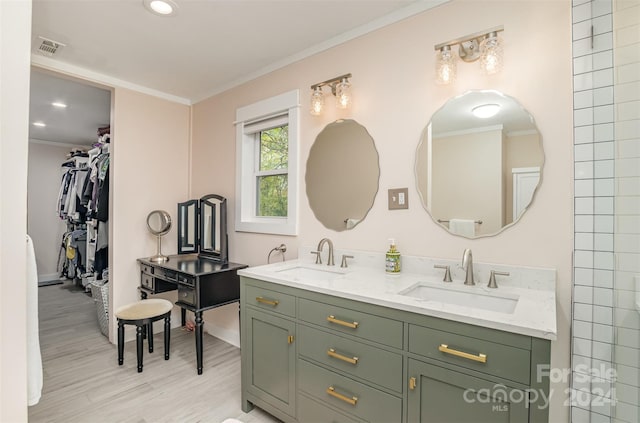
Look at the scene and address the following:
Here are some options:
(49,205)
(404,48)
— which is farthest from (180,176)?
(49,205)

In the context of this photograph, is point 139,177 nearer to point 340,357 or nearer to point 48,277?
point 340,357

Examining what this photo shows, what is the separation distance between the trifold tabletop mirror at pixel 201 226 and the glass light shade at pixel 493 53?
2.29 metres

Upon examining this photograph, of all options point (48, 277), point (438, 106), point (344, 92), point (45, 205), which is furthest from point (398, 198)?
point (48, 277)

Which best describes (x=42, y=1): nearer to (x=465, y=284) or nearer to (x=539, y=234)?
(x=465, y=284)

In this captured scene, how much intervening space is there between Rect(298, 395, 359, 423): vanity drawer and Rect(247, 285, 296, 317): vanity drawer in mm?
445

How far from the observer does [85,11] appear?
197cm

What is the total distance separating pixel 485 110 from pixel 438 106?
0.25 m

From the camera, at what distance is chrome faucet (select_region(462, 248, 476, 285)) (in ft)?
5.15

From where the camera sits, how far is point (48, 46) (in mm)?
2371

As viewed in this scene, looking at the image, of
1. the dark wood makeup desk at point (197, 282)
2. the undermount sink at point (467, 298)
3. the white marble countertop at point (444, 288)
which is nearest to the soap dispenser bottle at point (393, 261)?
the white marble countertop at point (444, 288)

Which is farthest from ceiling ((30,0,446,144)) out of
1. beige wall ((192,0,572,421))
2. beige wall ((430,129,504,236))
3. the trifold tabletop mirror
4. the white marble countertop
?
the white marble countertop

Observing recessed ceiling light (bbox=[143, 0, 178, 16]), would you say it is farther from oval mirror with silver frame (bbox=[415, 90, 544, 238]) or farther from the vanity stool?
the vanity stool

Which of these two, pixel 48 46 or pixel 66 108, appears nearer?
pixel 48 46

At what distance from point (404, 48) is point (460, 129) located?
2.08ft
